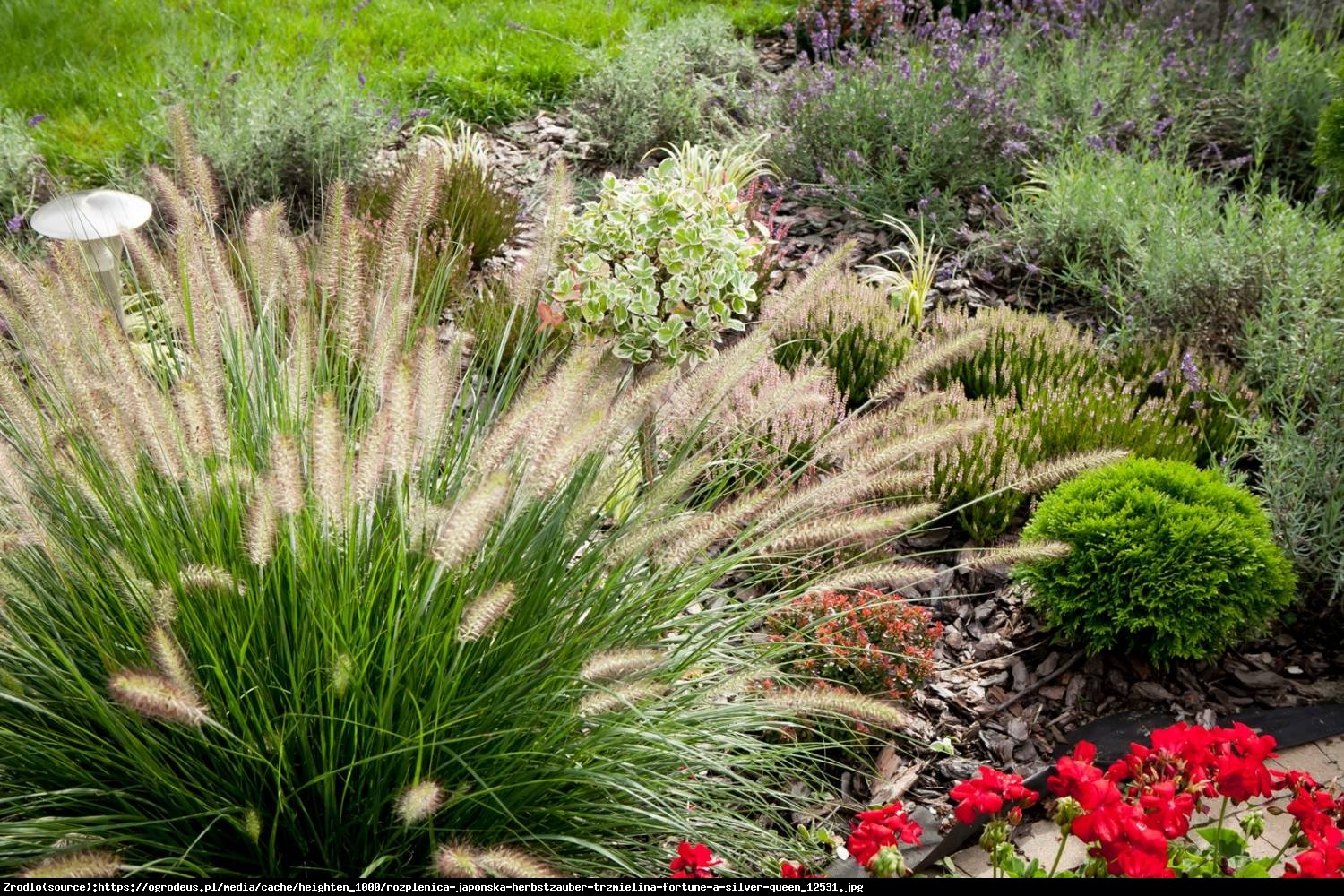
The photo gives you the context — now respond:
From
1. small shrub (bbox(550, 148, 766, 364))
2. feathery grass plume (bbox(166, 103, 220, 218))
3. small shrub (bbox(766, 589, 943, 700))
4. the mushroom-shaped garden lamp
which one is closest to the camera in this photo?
feathery grass plume (bbox(166, 103, 220, 218))

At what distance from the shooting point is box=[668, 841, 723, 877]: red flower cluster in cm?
206

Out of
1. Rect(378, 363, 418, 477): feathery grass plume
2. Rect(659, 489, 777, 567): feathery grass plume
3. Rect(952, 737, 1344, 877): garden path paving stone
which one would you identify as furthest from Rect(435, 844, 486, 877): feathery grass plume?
Rect(952, 737, 1344, 877): garden path paving stone

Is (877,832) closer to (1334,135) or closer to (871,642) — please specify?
(871,642)

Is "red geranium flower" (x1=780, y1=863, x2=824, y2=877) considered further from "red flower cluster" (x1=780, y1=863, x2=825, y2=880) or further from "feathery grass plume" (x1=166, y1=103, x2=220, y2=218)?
"feathery grass plume" (x1=166, y1=103, x2=220, y2=218)

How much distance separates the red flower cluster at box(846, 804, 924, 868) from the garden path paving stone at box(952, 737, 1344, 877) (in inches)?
27.0

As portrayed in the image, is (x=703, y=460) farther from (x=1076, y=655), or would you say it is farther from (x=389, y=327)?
(x=1076, y=655)

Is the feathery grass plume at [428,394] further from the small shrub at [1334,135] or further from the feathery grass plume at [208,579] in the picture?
the small shrub at [1334,135]

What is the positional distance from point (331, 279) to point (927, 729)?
2.08m

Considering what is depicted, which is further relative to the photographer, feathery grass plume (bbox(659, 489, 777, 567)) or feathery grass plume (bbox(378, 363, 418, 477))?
feathery grass plume (bbox(659, 489, 777, 567))

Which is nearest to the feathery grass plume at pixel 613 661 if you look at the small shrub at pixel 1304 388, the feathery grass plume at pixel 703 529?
the feathery grass plume at pixel 703 529

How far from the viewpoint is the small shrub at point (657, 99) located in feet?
22.8

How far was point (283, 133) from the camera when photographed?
6.07 m

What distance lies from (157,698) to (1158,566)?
2776mm
